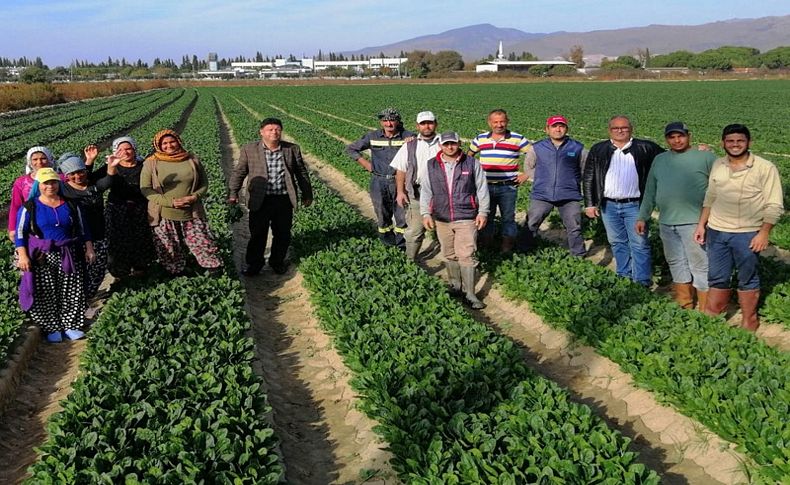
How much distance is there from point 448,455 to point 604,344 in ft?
8.64

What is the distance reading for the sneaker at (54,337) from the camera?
6.94 metres

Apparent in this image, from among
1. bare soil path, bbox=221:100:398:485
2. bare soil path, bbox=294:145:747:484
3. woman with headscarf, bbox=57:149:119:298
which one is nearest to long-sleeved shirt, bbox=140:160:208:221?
woman with headscarf, bbox=57:149:119:298

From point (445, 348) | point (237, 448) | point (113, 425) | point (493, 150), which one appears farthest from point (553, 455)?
point (493, 150)

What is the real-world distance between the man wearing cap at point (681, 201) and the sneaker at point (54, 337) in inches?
267

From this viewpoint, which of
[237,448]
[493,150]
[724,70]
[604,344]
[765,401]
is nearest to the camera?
[237,448]

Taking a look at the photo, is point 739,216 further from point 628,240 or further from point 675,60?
point 675,60

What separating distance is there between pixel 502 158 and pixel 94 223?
521cm

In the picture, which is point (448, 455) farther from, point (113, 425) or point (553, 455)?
point (113, 425)

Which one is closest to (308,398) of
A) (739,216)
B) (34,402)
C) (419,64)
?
(34,402)

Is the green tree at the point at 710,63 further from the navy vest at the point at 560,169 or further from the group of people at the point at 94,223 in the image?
the group of people at the point at 94,223

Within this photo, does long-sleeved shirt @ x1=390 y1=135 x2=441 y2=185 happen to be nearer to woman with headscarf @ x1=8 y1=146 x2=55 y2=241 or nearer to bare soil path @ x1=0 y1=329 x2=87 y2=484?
woman with headscarf @ x1=8 y1=146 x2=55 y2=241

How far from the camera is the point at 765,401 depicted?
14.7ft

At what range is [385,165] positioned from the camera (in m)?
8.86

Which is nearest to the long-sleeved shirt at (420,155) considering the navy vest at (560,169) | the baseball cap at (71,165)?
the navy vest at (560,169)
